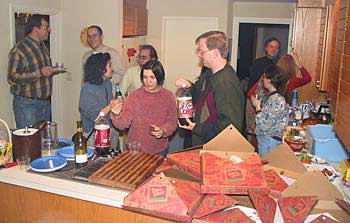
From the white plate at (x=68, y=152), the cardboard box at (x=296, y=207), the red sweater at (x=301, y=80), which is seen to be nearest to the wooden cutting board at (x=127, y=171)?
the white plate at (x=68, y=152)

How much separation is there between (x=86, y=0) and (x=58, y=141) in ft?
9.18

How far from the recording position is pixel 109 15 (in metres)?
4.80

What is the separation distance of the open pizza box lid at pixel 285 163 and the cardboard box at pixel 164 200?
54 cm

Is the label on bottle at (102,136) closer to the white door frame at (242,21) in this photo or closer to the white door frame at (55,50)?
the white door frame at (55,50)

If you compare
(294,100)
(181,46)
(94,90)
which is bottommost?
(294,100)

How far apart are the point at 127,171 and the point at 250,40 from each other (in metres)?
5.08

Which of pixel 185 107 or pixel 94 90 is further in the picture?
pixel 94 90

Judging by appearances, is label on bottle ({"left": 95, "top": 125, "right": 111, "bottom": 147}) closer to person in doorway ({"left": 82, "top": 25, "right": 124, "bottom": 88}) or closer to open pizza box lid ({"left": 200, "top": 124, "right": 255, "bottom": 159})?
open pizza box lid ({"left": 200, "top": 124, "right": 255, "bottom": 159})

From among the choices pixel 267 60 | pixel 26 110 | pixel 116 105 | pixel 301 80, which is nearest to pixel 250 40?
pixel 267 60

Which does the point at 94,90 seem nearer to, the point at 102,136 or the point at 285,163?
the point at 102,136

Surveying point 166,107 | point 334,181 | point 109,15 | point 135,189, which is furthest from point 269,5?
point 135,189

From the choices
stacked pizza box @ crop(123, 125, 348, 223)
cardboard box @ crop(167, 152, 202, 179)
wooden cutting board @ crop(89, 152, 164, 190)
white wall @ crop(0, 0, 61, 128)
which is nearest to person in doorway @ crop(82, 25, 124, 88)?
white wall @ crop(0, 0, 61, 128)

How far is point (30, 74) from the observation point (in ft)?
13.5

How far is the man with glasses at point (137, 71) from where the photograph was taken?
14.3 ft
